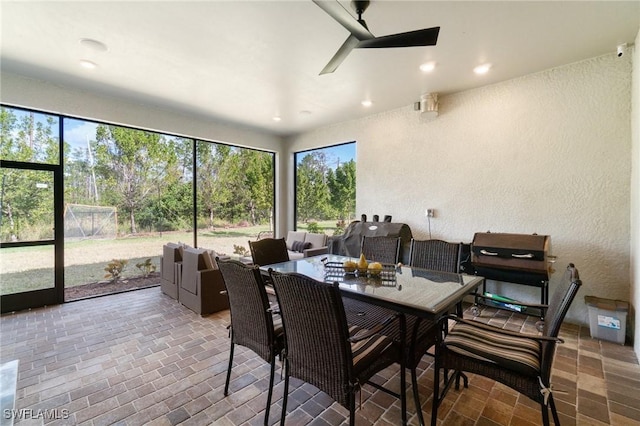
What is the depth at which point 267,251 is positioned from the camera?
312 centimetres

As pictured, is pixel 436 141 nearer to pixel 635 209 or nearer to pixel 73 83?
pixel 635 209

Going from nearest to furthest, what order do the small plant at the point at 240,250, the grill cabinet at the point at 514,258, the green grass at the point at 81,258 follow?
the grill cabinet at the point at 514,258 → the green grass at the point at 81,258 → the small plant at the point at 240,250

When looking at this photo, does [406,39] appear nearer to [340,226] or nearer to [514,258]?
[514,258]

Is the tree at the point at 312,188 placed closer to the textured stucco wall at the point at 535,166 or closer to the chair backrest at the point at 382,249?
the textured stucco wall at the point at 535,166

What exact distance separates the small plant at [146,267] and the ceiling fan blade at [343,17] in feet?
15.4

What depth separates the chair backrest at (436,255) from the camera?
2.61m

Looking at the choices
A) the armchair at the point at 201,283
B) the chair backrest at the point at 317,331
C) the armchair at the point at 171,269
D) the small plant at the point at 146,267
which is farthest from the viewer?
the small plant at the point at 146,267

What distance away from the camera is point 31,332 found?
297cm

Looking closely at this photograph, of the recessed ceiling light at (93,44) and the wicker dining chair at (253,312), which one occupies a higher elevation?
the recessed ceiling light at (93,44)

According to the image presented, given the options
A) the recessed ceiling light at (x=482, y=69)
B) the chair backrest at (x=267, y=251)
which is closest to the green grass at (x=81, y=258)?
the chair backrest at (x=267, y=251)

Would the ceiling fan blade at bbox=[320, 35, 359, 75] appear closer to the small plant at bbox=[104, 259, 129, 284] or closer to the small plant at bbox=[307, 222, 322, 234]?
the small plant at bbox=[307, 222, 322, 234]

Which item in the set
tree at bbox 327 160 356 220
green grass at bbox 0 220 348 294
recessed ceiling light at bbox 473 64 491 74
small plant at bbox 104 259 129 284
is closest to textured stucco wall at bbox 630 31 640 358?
recessed ceiling light at bbox 473 64 491 74

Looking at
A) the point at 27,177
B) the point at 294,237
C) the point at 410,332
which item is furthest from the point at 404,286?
the point at 27,177

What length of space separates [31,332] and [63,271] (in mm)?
1130
